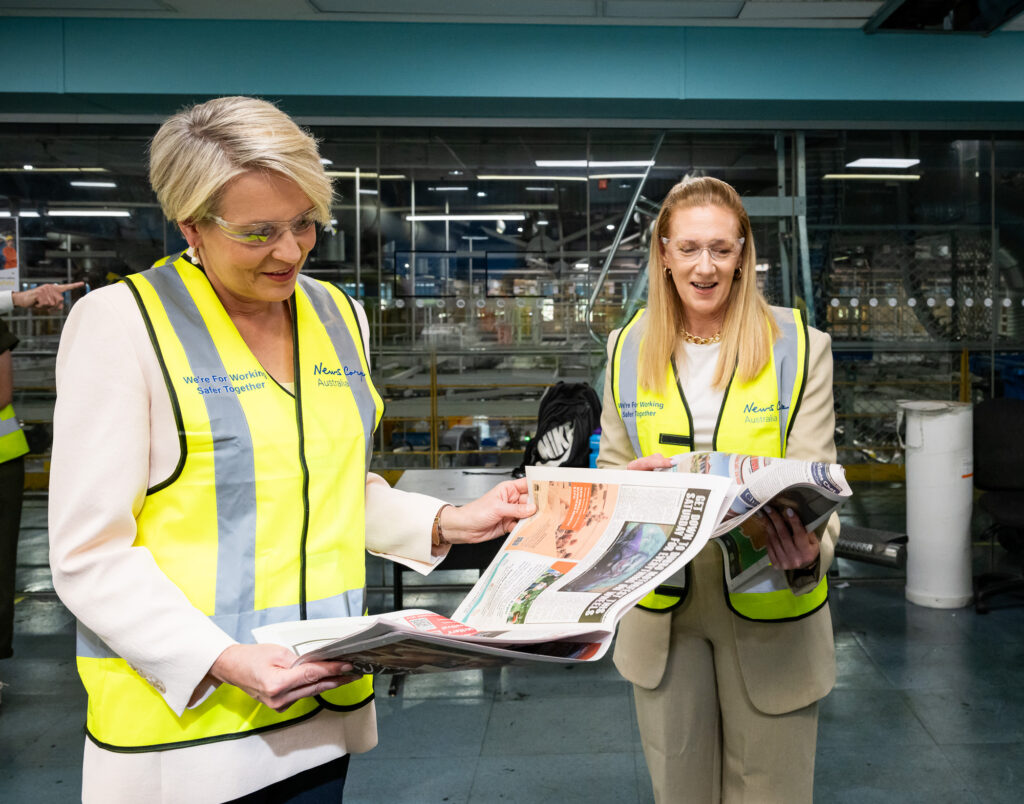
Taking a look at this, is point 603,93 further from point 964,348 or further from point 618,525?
point 618,525

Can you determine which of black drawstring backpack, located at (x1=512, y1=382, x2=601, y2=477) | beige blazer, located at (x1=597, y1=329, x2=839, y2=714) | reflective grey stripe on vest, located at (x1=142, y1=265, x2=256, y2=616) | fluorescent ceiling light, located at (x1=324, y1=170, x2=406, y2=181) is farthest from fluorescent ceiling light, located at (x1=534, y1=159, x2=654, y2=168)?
reflective grey stripe on vest, located at (x1=142, y1=265, x2=256, y2=616)

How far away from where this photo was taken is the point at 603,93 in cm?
448

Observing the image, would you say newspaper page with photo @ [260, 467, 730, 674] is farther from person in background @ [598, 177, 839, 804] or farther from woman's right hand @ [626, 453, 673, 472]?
person in background @ [598, 177, 839, 804]

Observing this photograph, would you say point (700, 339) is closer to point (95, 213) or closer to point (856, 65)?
point (856, 65)

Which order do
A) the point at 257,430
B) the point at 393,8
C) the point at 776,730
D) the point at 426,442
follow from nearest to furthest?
the point at 257,430 → the point at 776,730 → the point at 393,8 → the point at 426,442

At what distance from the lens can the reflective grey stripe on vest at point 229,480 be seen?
1.06 metres

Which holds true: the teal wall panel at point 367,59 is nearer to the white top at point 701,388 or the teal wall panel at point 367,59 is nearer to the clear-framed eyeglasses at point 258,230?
the white top at point 701,388

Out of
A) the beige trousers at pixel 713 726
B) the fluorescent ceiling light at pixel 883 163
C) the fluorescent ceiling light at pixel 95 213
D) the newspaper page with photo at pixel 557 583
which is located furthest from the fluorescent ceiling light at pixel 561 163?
the newspaper page with photo at pixel 557 583

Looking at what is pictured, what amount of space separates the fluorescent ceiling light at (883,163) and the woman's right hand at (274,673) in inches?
203

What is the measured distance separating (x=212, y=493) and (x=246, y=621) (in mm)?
171

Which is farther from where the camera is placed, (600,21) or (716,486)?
(600,21)

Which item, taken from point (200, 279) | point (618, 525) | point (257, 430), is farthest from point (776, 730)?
point (200, 279)

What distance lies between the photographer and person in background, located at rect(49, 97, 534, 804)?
1.00 m

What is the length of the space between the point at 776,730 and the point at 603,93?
11.9 ft
